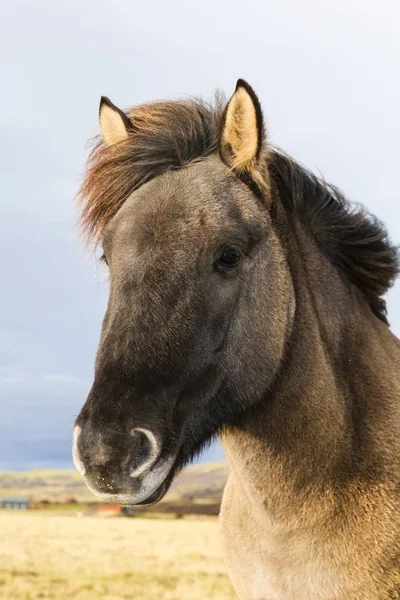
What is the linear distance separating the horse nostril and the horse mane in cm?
183

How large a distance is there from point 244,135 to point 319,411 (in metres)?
2.02

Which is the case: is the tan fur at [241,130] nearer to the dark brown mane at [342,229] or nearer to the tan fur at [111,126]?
the dark brown mane at [342,229]

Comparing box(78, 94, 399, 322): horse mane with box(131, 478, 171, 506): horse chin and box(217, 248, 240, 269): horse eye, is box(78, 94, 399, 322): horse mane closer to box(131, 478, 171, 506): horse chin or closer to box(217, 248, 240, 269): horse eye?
box(217, 248, 240, 269): horse eye

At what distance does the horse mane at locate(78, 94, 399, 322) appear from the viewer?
520 centimetres

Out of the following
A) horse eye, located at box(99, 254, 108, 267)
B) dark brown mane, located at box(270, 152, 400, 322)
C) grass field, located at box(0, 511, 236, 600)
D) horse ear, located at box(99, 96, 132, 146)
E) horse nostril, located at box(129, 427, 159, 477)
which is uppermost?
Result: horse ear, located at box(99, 96, 132, 146)

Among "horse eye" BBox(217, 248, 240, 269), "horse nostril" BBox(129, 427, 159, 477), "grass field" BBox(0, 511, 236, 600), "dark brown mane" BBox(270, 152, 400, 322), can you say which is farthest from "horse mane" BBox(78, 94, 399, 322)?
"grass field" BBox(0, 511, 236, 600)

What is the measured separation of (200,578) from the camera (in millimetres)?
16906

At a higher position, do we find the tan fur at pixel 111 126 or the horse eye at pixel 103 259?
the tan fur at pixel 111 126

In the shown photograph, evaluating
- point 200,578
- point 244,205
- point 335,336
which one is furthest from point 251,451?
point 200,578

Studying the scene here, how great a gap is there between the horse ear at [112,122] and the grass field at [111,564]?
7216 mm

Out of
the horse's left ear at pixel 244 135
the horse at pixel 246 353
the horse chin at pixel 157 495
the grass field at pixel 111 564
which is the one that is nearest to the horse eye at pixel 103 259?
the horse at pixel 246 353

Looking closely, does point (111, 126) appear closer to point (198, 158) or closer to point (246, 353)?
point (198, 158)

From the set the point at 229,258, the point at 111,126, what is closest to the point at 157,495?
the point at 229,258

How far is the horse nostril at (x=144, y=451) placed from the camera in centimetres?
402
